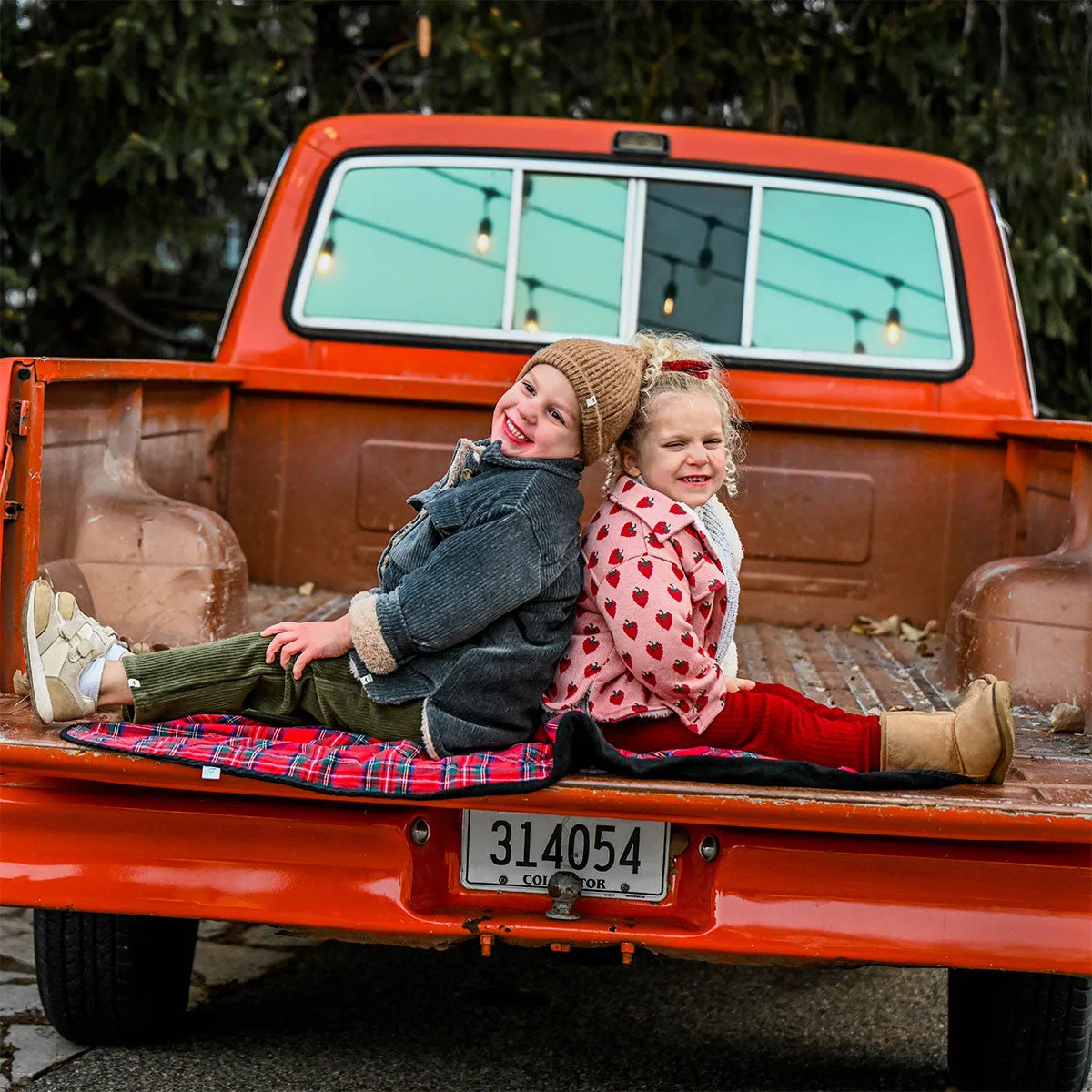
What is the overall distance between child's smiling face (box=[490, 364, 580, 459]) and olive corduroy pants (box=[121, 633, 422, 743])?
49 centimetres

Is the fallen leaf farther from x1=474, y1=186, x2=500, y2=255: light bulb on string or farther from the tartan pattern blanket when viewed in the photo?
x1=474, y1=186, x2=500, y2=255: light bulb on string

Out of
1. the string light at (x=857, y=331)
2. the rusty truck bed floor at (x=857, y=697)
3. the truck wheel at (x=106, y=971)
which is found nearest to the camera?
the rusty truck bed floor at (x=857, y=697)

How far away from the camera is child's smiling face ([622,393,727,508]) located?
266 centimetres

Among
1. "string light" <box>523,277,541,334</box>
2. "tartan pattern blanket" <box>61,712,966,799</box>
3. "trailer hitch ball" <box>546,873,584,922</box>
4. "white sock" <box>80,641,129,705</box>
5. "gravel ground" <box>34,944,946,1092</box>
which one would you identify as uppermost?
"string light" <box>523,277,541,334</box>

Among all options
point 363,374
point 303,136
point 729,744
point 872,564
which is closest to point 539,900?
point 729,744

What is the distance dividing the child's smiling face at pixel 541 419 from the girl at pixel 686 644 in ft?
0.52

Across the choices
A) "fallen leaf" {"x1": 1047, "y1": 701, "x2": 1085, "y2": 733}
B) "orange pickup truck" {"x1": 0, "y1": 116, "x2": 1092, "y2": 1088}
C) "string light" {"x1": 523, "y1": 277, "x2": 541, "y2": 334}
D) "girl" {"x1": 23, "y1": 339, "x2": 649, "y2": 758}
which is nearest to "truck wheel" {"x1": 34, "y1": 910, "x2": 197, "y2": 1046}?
"orange pickup truck" {"x1": 0, "y1": 116, "x2": 1092, "y2": 1088}

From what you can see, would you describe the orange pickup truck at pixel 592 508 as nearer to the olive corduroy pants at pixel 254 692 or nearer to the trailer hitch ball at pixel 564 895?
the trailer hitch ball at pixel 564 895

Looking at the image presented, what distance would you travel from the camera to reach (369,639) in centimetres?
252

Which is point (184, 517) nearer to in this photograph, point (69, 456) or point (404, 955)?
point (69, 456)

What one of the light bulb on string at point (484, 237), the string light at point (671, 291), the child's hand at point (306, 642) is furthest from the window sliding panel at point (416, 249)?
the child's hand at point (306, 642)

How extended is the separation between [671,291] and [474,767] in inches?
82.4

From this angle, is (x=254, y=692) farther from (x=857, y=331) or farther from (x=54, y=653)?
(x=857, y=331)

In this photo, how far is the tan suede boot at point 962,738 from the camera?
2.39m
